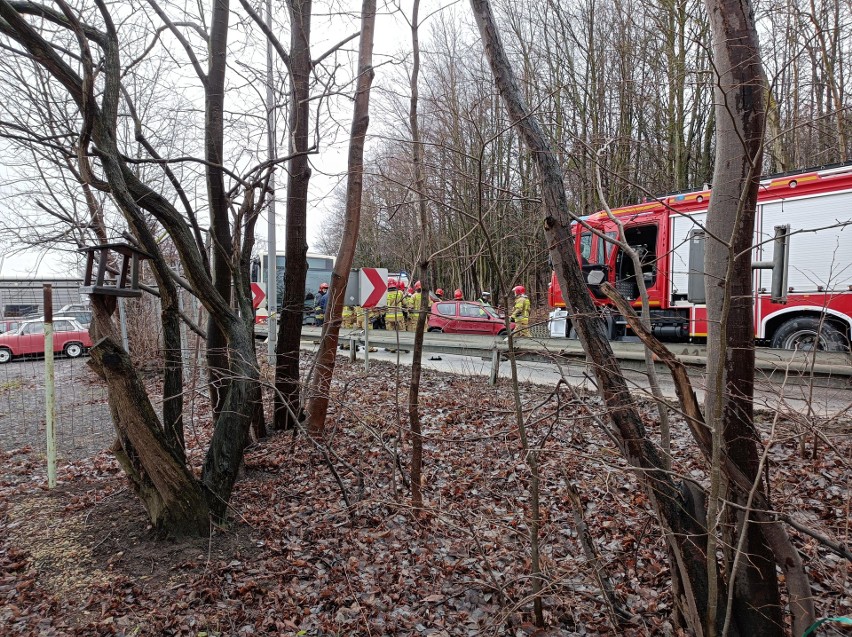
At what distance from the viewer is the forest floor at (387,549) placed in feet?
10.4

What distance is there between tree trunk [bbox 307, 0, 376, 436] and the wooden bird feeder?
6.78 ft

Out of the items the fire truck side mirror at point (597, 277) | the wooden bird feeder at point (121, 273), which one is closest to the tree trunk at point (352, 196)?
the wooden bird feeder at point (121, 273)

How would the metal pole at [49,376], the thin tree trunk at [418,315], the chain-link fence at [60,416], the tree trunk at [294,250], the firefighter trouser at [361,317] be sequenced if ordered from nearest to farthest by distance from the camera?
the thin tree trunk at [418,315] → the firefighter trouser at [361,317] → the metal pole at [49,376] → the tree trunk at [294,250] → the chain-link fence at [60,416]

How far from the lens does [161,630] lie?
10.6ft

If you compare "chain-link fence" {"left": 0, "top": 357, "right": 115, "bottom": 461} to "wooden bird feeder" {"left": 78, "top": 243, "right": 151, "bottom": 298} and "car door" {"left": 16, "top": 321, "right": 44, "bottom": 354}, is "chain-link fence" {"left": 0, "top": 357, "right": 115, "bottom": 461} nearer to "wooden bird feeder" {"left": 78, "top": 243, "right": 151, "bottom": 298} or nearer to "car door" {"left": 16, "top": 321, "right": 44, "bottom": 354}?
"wooden bird feeder" {"left": 78, "top": 243, "right": 151, "bottom": 298}

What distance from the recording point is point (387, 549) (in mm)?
4117

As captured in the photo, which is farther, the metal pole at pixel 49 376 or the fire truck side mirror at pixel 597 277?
the metal pole at pixel 49 376

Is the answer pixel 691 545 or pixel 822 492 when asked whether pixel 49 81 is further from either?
pixel 822 492

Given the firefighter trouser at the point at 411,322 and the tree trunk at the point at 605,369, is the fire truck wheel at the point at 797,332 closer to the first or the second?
the firefighter trouser at the point at 411,322

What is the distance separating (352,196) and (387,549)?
12.0ft

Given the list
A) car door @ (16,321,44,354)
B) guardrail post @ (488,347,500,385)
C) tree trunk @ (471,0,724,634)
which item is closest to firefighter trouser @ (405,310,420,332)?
guardrail post @ (488,347,500,385)

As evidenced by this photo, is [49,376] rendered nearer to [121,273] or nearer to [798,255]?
[121,273]

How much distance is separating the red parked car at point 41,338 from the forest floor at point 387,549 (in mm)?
10506

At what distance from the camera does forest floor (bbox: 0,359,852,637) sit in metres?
3.17
